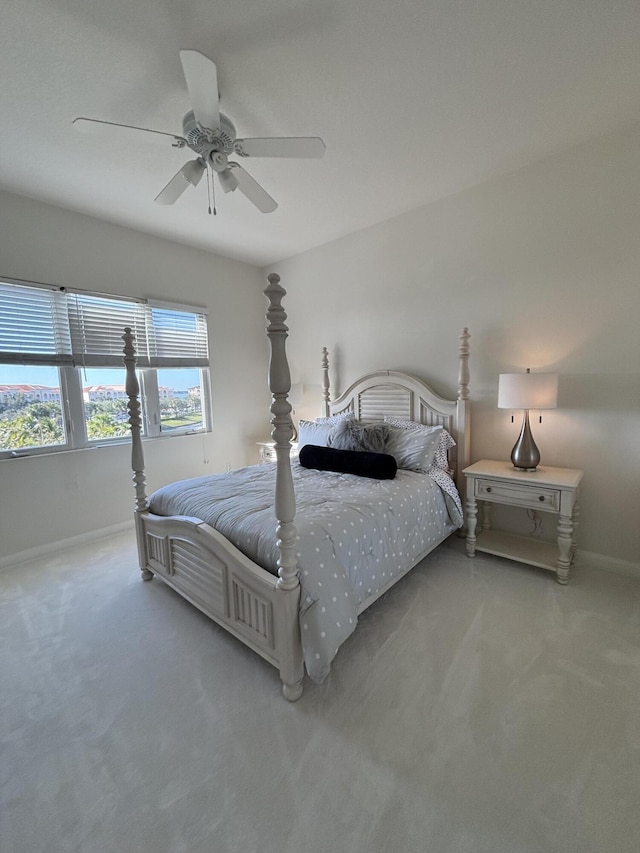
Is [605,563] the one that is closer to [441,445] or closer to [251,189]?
[441,445]

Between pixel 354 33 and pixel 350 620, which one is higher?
pixel 354 33

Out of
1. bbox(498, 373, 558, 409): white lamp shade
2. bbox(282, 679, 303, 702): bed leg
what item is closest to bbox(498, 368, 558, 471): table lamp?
bbox(498, 373, 558, 409): white lamp shade

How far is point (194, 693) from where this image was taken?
1.59 meters

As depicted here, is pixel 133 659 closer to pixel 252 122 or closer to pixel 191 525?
pixel 191 525

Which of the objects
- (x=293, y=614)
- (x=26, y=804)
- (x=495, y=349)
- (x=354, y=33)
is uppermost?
(x=354, y=33)

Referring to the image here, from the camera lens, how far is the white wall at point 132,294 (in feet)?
9.16

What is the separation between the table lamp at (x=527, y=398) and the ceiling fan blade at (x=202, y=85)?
2.20 meters

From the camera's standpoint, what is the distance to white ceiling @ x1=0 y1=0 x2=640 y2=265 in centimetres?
145

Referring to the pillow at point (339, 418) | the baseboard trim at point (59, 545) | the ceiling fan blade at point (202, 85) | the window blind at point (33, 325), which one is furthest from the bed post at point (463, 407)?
the window blind at point (33, 325)

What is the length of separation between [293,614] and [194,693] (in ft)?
1.96

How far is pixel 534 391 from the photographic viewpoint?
2.34 meters

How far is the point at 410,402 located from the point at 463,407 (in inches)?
19.5

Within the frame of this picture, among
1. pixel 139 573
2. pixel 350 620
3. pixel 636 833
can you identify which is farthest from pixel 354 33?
pixel 139 573

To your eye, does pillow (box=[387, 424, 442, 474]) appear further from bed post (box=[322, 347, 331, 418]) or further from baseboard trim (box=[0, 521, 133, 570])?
baseboard trim (box=[0, 521, 133, 570])
